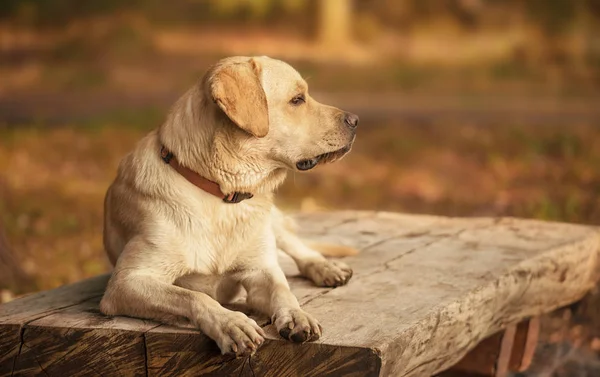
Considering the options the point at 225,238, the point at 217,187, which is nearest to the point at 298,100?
the point at 217,187

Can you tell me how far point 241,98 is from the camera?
3.29m

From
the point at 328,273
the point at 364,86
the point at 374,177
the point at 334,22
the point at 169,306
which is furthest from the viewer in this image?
the point at 334,22

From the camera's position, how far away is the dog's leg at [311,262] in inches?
153

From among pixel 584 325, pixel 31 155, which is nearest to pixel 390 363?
pixel 584 325

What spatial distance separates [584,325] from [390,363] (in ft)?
10.4

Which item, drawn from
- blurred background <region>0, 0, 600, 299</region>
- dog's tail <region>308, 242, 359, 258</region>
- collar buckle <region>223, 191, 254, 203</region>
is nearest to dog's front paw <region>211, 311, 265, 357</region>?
collar buckle <region>223, 191, 254, 203</region>

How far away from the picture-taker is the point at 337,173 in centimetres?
1019

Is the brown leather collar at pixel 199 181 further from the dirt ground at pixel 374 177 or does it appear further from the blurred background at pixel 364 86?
the blurred background at pixel 364 86

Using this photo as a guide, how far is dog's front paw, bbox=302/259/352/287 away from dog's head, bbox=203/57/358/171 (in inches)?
21.3

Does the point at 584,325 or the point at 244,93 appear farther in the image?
the point at 584,325

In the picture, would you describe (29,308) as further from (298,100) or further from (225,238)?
(298,100)

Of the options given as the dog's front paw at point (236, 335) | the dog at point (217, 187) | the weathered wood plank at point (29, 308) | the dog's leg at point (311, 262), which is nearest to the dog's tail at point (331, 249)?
the dog's leg at point (311, 262)

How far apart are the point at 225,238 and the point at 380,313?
2.19 ft

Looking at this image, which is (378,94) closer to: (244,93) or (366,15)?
(366,15)
